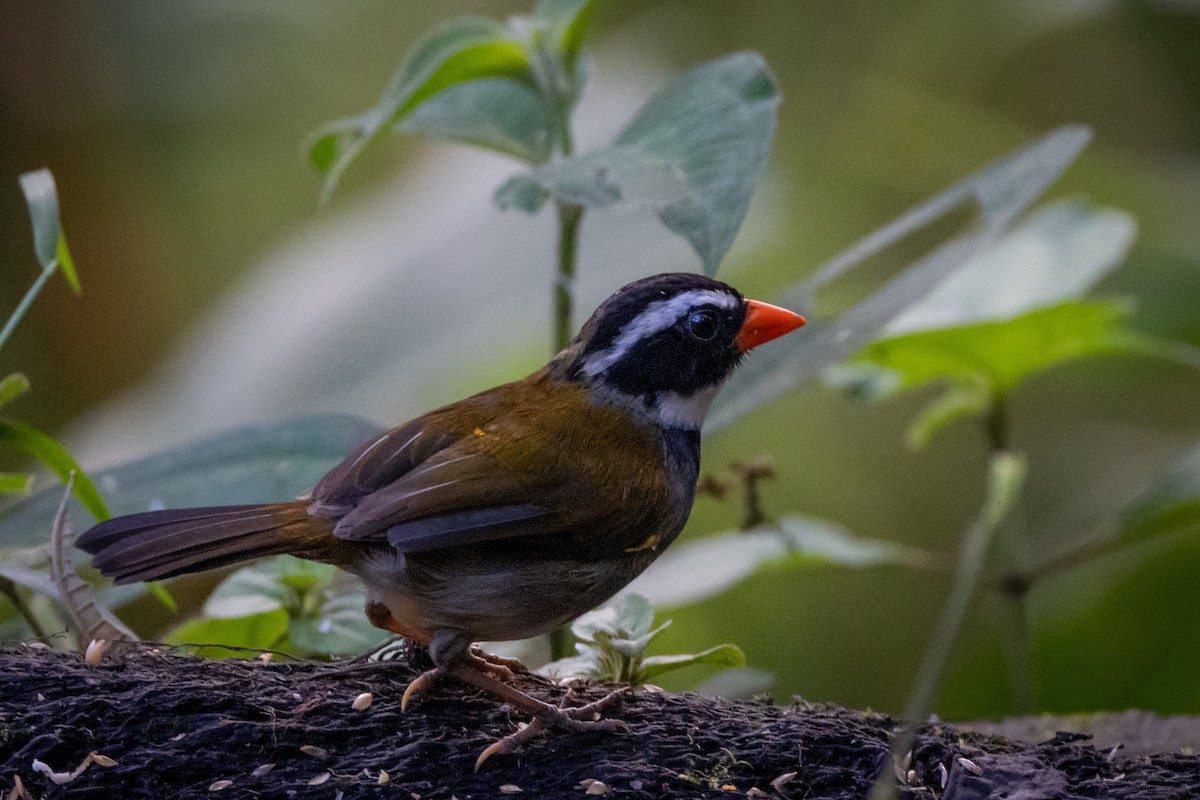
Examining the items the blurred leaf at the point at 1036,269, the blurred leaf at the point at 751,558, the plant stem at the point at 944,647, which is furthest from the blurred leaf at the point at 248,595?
the blurred leaf at the point at 1036,269

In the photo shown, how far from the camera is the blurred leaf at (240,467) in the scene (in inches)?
115

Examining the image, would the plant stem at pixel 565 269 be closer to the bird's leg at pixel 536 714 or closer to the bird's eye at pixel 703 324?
the bird's eye at pixel 703 324

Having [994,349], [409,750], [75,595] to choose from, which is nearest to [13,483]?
[75,595]

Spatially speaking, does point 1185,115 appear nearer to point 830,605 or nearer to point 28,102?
point 830,605

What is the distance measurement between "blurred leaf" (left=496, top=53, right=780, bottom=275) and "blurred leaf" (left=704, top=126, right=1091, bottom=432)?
44cm

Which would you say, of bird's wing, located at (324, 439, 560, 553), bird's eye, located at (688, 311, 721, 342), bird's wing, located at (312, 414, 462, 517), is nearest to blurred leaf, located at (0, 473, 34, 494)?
bird's wing, located at (312, 414, 462, 517)

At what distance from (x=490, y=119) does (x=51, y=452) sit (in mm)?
1327

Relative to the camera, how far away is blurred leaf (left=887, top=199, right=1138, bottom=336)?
364 cm

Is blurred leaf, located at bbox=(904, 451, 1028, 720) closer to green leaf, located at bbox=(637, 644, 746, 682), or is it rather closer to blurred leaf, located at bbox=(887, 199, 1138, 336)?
green leaf, located at bbox=(637, 644, 746, 682)

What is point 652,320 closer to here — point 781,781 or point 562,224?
point 562,224

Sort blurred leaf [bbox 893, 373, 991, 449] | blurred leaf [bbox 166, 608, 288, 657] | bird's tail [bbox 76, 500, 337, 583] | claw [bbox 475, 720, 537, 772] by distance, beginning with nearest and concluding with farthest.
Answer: claw [bbox 475, 720, 537, 772] < bird's tail [bbox 76, 500, 337, 583] < blurred leaf [bbox 166, 608, 288, 657] < blurred leaf [bbox 893, 373, 991, 449]

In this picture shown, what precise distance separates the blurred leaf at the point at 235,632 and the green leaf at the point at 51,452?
0.38 metres

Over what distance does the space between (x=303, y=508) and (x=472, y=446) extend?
37cm

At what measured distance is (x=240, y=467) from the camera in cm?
298
